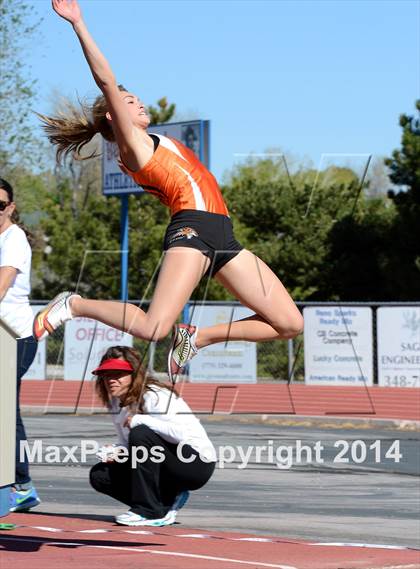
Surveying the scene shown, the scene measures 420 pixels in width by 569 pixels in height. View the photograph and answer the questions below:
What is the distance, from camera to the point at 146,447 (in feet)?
27.5

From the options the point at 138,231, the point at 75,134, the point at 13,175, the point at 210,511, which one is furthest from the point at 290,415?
the point at 138,231

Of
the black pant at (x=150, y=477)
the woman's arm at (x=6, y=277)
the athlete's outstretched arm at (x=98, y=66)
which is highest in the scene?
the athlete's outstretched arm at (x=98, y=66)

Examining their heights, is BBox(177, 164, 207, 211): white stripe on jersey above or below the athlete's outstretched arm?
below

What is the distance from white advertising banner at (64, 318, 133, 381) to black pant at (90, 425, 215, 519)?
58.2ft

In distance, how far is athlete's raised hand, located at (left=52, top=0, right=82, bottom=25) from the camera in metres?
6.43

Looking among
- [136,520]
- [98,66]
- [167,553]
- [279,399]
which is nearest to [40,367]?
[279,399]

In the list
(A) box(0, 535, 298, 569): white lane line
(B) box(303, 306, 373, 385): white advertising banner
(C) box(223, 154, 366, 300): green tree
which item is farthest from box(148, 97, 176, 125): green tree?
(A) box(0, 535, 298, 569): white lane line

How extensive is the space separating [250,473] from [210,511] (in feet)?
9.20

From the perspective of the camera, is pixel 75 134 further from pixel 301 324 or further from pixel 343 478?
pixel 343 478

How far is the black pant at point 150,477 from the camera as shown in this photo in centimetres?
838

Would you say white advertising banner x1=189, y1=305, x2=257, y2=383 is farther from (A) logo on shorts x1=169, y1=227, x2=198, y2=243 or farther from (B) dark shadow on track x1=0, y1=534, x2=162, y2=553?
(A) logo on shorts x1=169, y1=227, x2=198, y2=243

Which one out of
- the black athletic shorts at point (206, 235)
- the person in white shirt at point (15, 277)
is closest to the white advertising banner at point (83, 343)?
the person in white shirt at point (15, 277)

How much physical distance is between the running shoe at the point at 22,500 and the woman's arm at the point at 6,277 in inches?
66.5

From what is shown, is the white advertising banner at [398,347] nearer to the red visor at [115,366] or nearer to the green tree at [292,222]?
the green tree at [292,222]
